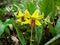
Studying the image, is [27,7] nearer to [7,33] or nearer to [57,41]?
[7,33]

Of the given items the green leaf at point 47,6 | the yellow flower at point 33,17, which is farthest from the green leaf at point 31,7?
the yellow flower at point 33,17

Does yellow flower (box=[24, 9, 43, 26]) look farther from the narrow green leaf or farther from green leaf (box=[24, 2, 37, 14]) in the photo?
green leaf (box=[24, 2, 37, 14])

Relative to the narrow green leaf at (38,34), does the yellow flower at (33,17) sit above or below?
above

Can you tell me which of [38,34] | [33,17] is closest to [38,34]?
[38,34]

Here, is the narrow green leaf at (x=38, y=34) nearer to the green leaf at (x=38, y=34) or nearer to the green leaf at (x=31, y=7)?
the green leaf at (x=38, y=34)

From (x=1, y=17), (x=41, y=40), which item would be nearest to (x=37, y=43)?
(x=41, y=40)

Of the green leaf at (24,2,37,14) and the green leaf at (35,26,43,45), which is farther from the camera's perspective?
the green leaf at (24,2,37,14)

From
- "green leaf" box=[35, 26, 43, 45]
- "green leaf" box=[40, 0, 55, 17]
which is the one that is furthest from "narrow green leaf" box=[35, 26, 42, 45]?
"green leaf" box=[40, 0, 55, 17]

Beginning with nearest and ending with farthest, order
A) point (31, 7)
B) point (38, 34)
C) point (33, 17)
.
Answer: point (33, 17) < point (38, 34) < point (31, 7)

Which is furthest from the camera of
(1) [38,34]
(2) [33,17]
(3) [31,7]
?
(3) [31,7]

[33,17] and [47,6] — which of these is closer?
[33,17]

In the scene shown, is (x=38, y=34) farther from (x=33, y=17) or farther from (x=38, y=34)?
(x=33, y=17)
